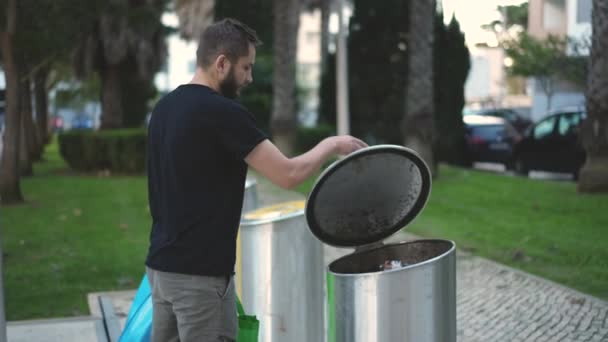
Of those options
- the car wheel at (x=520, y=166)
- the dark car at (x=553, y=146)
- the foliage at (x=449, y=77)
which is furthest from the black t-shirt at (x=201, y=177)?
the car wheel at (x=520, y=166)

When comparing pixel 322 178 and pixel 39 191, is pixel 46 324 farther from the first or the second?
pixel 39 191

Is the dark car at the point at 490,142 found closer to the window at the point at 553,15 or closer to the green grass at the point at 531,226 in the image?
the green grass at the point at 531,226

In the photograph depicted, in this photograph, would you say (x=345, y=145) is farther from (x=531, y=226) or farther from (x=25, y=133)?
(x=25, y=133)

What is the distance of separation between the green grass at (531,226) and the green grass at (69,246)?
347 centimetres

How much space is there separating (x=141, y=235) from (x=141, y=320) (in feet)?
23.5

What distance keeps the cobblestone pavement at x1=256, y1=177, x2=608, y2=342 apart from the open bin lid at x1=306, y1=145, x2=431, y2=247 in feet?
8.60

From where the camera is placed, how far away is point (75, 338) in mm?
5867

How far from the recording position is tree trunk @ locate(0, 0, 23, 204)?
13930mm

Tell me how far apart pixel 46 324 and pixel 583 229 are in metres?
6.39

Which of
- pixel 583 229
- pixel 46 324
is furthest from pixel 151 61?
pixel 46 324

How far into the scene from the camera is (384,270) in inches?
134

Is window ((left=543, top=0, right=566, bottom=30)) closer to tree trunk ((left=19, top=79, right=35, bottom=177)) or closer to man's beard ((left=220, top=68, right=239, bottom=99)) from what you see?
tree trunk ((left=19, top=79, right=35, bottom=177))

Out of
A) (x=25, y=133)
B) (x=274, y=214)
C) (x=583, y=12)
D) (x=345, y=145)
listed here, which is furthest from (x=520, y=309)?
(x=25, y=133)

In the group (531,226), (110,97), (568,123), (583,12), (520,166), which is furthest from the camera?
(110,97)
